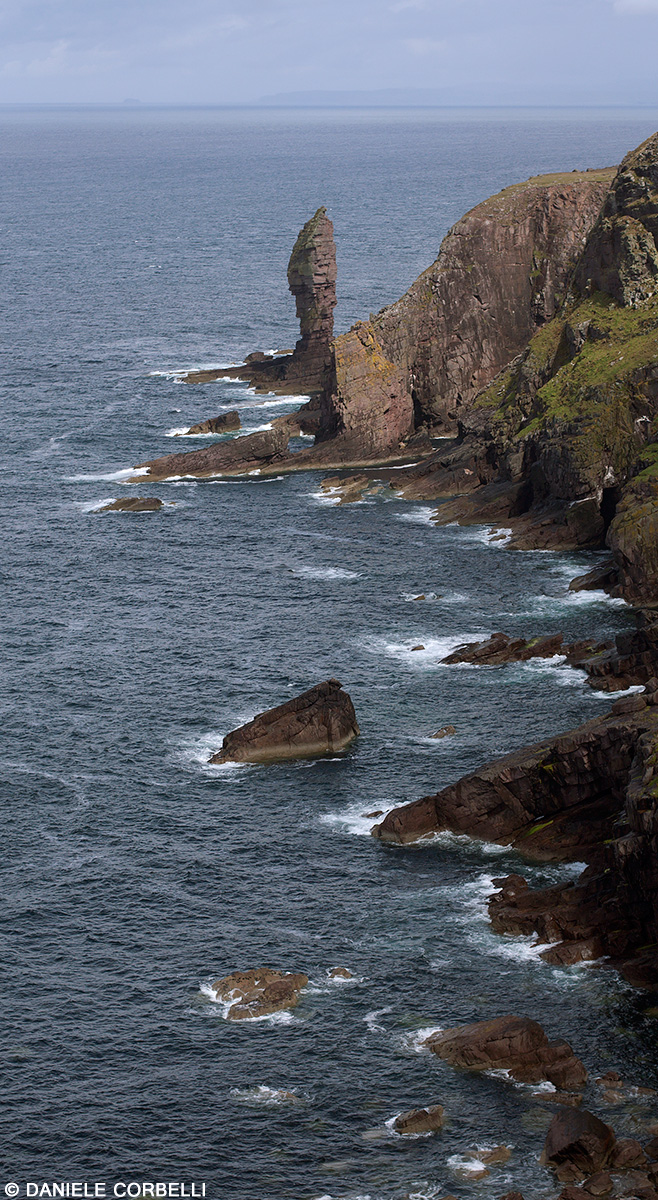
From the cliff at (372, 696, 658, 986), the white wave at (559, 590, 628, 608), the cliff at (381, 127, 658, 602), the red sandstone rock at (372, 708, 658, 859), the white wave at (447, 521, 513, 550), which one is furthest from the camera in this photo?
the white wave at (447, 521, 513, 550)

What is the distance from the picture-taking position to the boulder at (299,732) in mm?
94500

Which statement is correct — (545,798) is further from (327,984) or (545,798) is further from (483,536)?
(483,536)

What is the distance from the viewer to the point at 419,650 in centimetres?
10844

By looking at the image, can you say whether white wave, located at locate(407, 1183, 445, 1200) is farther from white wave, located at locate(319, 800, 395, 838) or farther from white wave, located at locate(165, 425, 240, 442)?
white wave, located at locate(165, 425, 240, 442)

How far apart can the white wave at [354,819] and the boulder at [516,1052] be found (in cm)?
2160

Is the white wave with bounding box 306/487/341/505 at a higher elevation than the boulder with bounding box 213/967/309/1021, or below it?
higher

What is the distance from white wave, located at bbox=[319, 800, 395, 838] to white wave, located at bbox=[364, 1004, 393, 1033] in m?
17.3

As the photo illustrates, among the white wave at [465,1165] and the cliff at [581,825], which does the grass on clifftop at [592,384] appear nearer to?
the cliff at [581,825]

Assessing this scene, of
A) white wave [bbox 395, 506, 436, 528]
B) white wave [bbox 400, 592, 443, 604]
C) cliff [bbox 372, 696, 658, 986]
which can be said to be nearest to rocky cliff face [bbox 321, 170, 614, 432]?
white wave [bbox 395, 506, 436, 528]

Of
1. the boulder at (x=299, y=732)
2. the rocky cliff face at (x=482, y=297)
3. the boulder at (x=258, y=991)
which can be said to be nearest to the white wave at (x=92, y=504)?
the rocky cliff face at (x=482, y=297)

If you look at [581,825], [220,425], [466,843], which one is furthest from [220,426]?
[581,825]

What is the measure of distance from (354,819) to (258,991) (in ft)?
59.6

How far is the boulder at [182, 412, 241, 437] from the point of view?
171 m

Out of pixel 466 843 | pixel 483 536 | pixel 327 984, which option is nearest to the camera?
pixel 327 984
